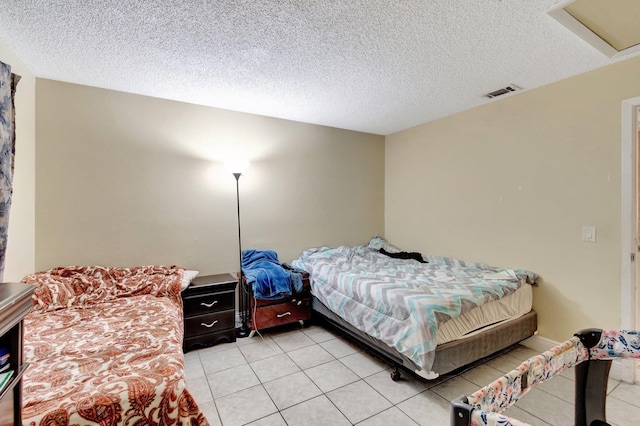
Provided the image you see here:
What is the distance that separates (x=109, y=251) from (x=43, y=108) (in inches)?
55.7

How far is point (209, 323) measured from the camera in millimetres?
2828

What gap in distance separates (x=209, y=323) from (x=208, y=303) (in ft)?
0.66

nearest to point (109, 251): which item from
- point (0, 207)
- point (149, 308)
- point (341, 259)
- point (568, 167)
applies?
point (149, 308)

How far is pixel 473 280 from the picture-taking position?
266 cm

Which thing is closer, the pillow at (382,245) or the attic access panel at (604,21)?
the attic access panel at (604,21)

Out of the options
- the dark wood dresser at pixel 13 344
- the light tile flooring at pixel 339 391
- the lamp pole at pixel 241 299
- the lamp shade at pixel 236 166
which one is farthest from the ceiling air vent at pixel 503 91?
the dark wood dresser at pixel 13 344

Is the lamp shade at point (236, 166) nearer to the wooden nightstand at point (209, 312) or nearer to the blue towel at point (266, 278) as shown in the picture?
the blue towel at point (266, 278)

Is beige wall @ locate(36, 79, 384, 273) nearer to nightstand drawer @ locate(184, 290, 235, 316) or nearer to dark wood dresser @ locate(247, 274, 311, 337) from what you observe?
nightstand drawer @ locate(184, 290, 235, 316)

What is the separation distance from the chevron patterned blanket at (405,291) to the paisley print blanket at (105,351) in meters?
1.42

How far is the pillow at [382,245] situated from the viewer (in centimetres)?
413

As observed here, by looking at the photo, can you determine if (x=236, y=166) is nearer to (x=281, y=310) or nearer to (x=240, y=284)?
(x=240, y=284)

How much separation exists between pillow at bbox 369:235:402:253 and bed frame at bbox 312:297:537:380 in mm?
1522

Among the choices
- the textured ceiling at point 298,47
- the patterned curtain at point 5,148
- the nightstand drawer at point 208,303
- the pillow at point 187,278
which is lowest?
the nightstand drawer at point 208,303

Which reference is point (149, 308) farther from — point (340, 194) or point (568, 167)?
point (568, 167)
